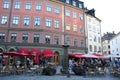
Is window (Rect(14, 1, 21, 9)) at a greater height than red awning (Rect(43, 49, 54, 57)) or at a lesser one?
greater

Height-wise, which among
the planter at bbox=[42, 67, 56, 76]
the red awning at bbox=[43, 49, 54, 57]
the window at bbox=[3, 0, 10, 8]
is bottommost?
the planter at bbox=[42, 67, 56, 76]

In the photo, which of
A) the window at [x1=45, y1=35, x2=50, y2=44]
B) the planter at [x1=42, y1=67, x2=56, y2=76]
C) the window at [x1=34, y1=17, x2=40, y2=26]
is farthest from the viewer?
the window at [x1=34, y1=17, x2=40, y2=26]

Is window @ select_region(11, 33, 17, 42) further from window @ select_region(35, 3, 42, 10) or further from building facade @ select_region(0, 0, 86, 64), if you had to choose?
window @ select_region(35, 3, 42, 10)

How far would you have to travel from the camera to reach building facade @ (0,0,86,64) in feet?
117

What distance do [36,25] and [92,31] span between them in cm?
1805

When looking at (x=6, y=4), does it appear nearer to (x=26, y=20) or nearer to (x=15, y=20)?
(x=15, y=20)

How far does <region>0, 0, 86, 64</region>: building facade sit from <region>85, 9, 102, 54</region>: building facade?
6279 millimetres

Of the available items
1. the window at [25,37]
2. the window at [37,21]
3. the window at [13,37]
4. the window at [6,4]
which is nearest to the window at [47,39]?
the window at [37,21]

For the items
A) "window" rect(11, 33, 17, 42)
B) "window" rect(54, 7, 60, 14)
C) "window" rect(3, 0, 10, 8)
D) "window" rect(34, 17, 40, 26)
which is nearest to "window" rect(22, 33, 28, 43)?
"window" rect(11, 33, 17, 42)

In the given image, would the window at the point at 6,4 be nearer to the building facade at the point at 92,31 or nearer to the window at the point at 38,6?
the window at the point at 38,6

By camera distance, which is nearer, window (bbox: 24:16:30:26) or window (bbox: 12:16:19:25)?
window (bbox: 12:16:19:25)

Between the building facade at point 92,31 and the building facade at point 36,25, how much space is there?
6.28 m

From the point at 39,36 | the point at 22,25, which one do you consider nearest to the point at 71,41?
the point at 39,36

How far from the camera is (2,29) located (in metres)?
35.8
